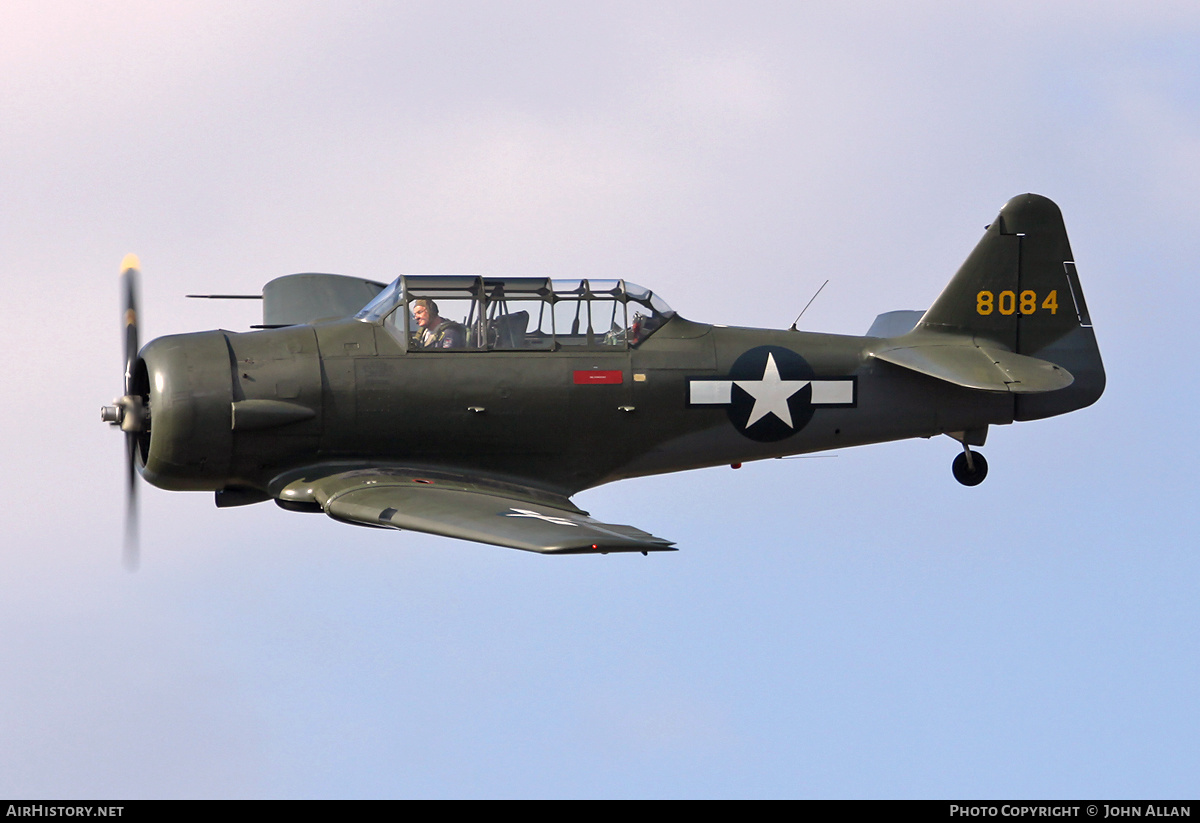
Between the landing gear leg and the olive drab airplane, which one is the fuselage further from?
the landing gear leg

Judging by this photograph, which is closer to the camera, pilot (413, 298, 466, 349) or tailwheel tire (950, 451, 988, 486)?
pilot (413, 298, 466, 349)

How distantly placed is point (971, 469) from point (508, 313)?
498cm

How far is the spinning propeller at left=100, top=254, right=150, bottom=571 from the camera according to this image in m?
15.7

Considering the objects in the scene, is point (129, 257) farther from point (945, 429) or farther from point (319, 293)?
point (945, 429)

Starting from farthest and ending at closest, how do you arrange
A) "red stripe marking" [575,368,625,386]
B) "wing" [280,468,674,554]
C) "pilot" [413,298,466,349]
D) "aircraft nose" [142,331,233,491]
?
"red stripe marking" [575,368,625,386]
"pilot" [413,298,466,349]
"aircraft nose" [142,331,233,491]
"wing" [280,468,674,554]

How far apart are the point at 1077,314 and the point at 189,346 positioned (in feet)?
28.2

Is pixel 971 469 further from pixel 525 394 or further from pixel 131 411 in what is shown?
pixel 131 411

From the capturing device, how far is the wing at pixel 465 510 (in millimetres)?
13508

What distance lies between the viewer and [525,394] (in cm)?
1596

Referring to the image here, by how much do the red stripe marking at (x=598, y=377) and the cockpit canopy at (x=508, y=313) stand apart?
235 millimetres

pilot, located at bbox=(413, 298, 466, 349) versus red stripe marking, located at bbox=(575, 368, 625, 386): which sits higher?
pilot, located at bbox=(413, 298, 466, 349)

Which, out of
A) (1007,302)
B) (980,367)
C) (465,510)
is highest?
(1007,302)

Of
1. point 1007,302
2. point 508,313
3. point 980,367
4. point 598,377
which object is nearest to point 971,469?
point 980,367

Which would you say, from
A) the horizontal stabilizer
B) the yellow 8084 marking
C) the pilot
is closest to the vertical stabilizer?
the yellow 8084 marking
